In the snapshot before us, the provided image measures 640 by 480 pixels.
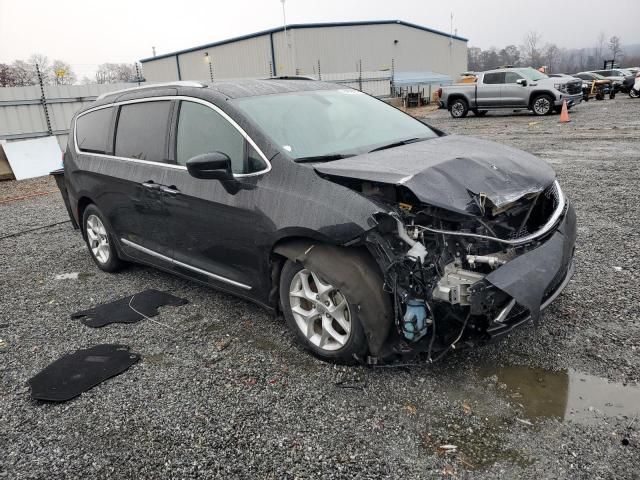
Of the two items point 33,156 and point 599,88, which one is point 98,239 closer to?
point 33,156

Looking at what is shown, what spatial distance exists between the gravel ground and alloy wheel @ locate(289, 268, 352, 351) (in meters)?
0.19

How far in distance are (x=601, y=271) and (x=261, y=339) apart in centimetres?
296

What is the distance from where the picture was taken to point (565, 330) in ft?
11.5

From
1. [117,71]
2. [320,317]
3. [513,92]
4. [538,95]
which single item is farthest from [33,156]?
[117,71]

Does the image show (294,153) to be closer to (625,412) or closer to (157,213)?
(157,213)

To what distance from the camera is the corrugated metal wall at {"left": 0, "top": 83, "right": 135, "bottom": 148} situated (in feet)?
45.1

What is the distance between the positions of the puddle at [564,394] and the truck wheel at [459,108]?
763 inches

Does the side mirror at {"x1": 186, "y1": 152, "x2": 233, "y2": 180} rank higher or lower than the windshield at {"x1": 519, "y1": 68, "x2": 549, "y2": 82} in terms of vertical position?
lower

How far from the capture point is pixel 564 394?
2.85m

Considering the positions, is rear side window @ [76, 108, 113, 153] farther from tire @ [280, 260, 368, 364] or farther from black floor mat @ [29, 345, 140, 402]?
tire @ [280, 260, 368, 364]

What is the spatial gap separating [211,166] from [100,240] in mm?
2536

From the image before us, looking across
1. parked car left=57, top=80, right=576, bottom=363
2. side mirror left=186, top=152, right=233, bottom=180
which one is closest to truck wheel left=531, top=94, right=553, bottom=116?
parked car left=57, top=80, right=576, bottom=363

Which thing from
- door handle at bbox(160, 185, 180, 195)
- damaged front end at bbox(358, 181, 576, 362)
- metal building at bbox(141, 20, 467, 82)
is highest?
metal building at bbox(141, 20, 467, 82)

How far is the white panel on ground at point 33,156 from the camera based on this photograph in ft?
41.3
